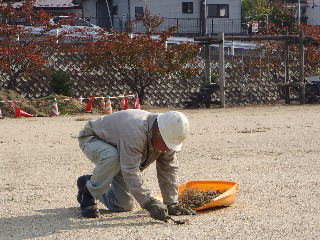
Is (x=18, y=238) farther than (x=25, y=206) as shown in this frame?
No

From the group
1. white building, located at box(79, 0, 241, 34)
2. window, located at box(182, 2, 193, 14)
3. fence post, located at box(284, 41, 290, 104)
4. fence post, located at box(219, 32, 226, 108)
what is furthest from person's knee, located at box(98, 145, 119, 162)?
window, located at box(182, 2, 193, 14)

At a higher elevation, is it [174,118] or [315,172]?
[174,118]

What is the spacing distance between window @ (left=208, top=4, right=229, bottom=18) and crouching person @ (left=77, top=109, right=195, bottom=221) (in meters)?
31.5

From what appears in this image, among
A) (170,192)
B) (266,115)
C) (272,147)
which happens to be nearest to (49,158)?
(272,147)

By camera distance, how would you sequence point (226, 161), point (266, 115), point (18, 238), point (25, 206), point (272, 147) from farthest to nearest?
point (266, 115), point (272, 147), point (226, 161), point (25, 206), point (18, 238)

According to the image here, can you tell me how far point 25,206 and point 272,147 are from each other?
5227 mm

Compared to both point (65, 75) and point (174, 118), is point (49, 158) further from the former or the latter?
point (65, 75)

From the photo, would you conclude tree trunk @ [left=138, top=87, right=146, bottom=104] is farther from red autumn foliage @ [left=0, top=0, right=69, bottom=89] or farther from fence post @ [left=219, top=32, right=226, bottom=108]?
red autumn foliage @ [left=0, top=0, right=69, bottom=89]

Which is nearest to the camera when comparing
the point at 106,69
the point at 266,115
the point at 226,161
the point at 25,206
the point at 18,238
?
the point at 18,238

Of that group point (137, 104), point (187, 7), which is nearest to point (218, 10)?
point (187, 7)

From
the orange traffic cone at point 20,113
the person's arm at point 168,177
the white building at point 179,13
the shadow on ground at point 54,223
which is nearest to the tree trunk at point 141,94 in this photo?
the orange traffic cone at point 20,113

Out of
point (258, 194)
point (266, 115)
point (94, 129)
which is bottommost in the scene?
point (266, 115)

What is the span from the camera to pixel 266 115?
1820 centimetres

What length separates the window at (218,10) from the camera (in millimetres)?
37469
